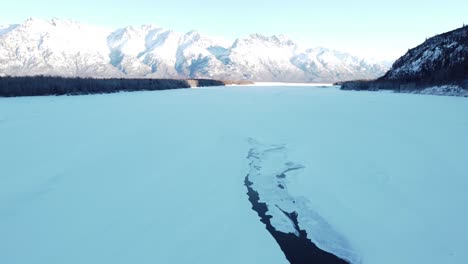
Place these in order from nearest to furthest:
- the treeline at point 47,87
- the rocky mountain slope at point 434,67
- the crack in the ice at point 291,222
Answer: the crack in the ice at point 291,222, the treeline at point 47,87, the rocky mountain slope at point 434,67

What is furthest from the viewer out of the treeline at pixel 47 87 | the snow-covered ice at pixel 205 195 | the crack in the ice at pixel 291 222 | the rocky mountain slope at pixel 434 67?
the rocky mountain slope at pixel 434 67

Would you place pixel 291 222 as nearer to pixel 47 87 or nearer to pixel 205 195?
pixel 205 195

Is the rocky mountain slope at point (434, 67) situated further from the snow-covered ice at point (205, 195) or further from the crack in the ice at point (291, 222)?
the crack in the ice at point (291, 222)

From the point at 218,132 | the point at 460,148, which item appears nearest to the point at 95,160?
the point at 218,132

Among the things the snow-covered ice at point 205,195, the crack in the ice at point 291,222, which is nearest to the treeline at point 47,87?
the snow-covered ice at point 205,195

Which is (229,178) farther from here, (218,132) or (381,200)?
(218,132)

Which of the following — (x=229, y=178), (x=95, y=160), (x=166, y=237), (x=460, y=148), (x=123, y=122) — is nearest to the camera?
(x=166, y=237)

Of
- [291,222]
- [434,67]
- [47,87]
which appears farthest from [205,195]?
[434,67]
